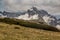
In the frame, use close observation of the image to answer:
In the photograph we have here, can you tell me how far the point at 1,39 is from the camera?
167ft

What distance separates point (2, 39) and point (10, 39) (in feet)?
10.9

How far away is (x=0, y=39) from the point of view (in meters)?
50.9

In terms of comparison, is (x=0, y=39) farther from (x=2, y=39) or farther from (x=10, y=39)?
(x=10, y=39)

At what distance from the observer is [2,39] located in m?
51.1

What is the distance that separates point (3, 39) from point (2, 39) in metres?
0.28

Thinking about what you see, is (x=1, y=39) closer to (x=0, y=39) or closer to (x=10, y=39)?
(x=0, y=39)

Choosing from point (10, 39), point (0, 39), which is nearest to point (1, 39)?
point (0, 39)

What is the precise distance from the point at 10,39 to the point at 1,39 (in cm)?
358

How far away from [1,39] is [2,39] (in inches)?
11.3

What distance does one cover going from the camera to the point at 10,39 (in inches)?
2117

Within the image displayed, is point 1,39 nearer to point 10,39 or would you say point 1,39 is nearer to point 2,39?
point 2,39
